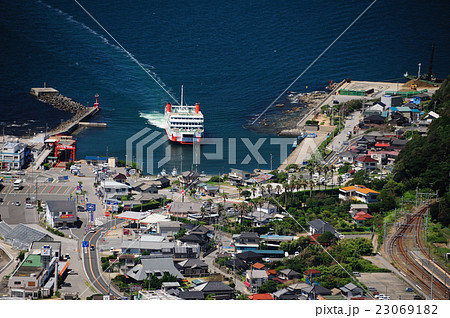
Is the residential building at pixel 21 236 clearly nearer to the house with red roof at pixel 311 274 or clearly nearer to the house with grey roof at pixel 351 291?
the house with red roof at pixel 311 274

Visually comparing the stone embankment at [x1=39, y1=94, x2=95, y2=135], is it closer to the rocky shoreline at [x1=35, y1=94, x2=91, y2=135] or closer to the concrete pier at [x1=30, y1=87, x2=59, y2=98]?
the rocky shoreline at [x1=35, y1=94, x2=91, y2=135]

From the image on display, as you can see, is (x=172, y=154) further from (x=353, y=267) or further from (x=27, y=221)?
(x=353, y=267)

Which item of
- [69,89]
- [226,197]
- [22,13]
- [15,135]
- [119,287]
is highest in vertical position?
[22,13]

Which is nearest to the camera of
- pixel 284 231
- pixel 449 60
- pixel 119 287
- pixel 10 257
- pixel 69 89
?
pixel 119 287

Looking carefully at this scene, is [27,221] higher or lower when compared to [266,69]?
lower
